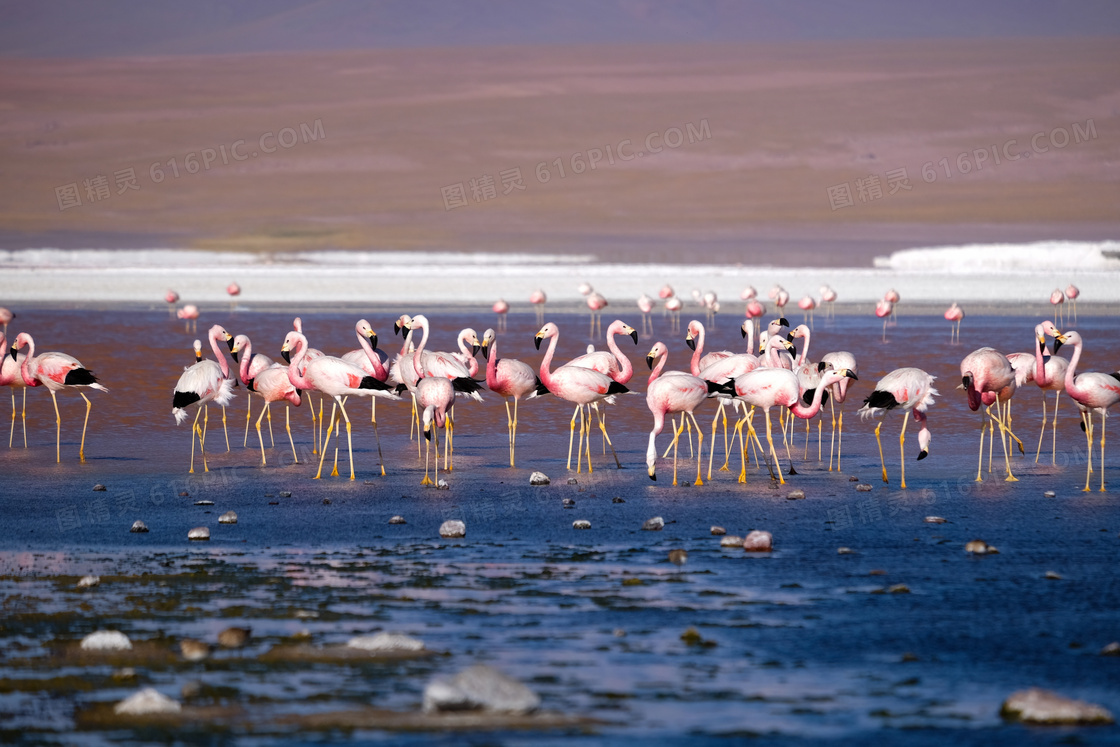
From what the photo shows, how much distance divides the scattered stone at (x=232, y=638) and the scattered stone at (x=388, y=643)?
0.50 m

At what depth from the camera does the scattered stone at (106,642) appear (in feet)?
19.3

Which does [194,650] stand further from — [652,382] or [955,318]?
[955,318]

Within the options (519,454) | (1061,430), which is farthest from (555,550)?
(1061,430)

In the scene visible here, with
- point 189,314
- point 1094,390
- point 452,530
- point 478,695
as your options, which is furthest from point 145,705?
point 189,314

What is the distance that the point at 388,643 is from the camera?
5.89 meters

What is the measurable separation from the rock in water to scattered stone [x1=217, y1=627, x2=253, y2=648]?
1265mm

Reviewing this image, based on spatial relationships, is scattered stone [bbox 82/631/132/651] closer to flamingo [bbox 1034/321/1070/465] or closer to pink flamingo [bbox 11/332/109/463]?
pink flamingo [bbox 11/332/109/463]

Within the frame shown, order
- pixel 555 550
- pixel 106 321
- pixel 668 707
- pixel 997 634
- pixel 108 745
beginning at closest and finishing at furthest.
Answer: pixel 108 745, pixel 668 707, pixel 997 634, pixel 555 550, pixel 106 321

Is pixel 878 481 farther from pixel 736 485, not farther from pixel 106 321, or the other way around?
pixel 106 321

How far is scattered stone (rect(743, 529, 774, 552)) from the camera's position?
26.9 ft

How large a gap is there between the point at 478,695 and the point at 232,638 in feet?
4.94

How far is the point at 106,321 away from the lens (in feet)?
97.1

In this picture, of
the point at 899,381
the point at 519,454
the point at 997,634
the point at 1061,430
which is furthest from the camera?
the point at 1061,430

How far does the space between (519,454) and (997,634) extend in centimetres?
719
